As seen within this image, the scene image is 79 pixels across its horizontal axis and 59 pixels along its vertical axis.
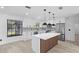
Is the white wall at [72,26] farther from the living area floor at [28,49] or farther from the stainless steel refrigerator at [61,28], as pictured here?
the living area floor at [28,49]

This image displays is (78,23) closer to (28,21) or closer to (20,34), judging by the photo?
(28,21)

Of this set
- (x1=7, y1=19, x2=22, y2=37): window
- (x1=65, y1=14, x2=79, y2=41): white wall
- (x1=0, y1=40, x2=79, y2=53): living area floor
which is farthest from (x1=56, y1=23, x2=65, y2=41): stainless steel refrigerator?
(x1=7, y1=19, x2=22, y2=37): window

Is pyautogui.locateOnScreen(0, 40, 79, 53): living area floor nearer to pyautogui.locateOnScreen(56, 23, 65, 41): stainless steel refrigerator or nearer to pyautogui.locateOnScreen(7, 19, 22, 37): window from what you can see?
pyautogui.locateOnScreen(7, 19, 22, 37): window

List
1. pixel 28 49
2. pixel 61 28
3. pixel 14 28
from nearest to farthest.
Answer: pixel 28 49
pixel 14 28
pixel 61 28

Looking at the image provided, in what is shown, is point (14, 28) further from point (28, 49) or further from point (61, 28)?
point (61, 28)

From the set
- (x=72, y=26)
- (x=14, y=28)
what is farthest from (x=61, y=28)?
(x=14, y=28)

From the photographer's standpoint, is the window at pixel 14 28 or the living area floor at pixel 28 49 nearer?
the living area floor at pixel 28 49

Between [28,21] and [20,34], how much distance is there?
5.48 feet

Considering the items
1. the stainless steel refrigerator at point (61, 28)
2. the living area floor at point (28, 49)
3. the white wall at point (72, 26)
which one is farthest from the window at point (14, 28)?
the white wall at point (72, 26)

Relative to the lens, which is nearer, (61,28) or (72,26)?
(72,26)

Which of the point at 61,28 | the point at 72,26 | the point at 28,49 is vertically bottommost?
the point at 28,49

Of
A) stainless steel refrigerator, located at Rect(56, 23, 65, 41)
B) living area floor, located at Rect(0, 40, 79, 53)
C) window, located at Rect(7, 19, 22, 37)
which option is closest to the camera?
living area floor, located at Rect(0, 40, 79, 53)

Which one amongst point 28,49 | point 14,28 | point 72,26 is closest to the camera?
point 28,49
